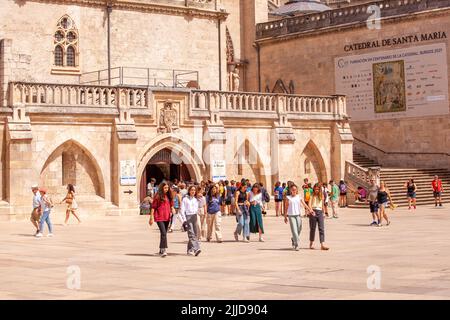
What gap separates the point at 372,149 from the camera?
147 ft

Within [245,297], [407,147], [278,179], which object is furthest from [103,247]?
[407,147]

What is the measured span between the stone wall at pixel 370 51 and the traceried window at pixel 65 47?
585 inches

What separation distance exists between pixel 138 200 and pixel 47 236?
9660mm

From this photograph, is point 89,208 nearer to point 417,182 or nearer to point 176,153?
point 176,153

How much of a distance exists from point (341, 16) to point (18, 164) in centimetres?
2185

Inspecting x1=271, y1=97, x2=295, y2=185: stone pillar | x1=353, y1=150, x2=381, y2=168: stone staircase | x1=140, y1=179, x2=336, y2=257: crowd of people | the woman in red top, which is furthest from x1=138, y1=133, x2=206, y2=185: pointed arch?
the woman in red top

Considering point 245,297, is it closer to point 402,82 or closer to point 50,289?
point 50,289

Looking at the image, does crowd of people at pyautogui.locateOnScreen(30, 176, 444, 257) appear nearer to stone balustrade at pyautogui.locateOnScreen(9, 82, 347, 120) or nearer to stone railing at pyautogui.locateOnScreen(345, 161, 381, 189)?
stone balustrade at pyautogui.locateOnScreen(9, 82, 347, 120)

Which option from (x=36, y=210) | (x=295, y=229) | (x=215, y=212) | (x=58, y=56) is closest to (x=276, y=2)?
(x=58, y=56)

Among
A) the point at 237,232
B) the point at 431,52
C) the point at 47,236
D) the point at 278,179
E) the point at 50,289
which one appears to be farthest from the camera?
the point at 431,52

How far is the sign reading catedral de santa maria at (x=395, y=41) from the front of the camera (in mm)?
42031

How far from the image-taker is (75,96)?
1281 inches

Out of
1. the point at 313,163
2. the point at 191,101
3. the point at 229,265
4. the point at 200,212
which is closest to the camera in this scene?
the point at 229,265

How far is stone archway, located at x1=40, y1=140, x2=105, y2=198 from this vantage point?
3225cm
